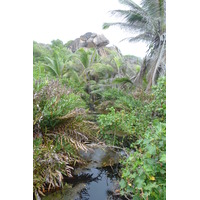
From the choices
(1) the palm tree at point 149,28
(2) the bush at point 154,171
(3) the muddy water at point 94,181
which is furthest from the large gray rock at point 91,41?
(2) the bush at point 154,171

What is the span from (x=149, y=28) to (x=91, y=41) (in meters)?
17.8

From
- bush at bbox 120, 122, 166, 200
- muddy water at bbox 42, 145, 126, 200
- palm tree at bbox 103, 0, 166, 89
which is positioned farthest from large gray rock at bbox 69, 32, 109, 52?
bush at bbox 120, 122, 166, 200

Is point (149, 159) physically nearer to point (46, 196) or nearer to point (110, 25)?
point (46, 196)

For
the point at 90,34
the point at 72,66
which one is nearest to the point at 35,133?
the point at 72,66

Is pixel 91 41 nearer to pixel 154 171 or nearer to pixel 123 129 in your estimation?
pixel 123 129

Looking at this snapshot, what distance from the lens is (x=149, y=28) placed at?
7324 mm

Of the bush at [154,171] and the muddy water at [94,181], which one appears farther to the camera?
the muddy water at [94,181]

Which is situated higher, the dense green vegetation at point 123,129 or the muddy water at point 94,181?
the dense green vegetation at point 123,129

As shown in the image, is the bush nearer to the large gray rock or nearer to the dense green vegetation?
the dense green vegetation

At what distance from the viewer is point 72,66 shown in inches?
556

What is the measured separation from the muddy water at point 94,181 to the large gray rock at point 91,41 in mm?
21629

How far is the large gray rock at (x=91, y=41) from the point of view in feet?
77.8

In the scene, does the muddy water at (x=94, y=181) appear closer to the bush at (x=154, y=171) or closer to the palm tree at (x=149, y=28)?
the bush at (x=154, y=171)

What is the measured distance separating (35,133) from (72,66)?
11720 mm
